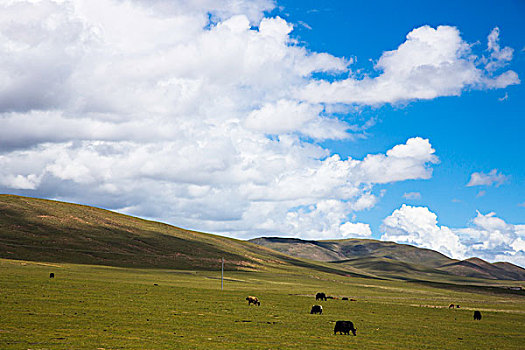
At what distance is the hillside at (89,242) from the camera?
134625 millimetres

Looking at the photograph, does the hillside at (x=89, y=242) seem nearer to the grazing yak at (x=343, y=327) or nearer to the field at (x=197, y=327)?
the field at (x=197, y=327)

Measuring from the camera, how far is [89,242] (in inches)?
6073

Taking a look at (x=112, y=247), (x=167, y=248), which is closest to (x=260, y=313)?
(x=112, y=247)

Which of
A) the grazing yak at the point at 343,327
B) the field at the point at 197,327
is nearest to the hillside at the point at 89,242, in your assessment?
the field at the point at 197,327

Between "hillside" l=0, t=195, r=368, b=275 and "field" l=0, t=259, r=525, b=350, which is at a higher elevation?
"hillside" l=0, t=195, r=368, b=275

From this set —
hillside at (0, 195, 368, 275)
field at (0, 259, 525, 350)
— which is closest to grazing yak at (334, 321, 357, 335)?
field at (0, 259, 525, 350)

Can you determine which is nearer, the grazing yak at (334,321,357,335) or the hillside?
the grazing yak at (334,321,357,335)

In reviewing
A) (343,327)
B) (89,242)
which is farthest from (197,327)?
(89,242)

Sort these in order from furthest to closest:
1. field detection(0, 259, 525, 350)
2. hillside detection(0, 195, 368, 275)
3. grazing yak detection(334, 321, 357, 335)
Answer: hillside detection(0, 195, 368, 275) < grazing yak detection(334, 321, 357, 335) < field detection(0, 259, 525, 350)

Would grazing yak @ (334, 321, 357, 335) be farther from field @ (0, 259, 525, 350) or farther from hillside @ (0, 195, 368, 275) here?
hillside @ (0, 195, 368, 275)

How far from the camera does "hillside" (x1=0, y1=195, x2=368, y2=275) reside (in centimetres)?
13462

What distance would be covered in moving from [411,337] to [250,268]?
136m

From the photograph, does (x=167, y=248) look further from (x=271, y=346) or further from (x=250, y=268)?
(x=271, y=346)

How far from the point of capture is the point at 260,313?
47812 mm
